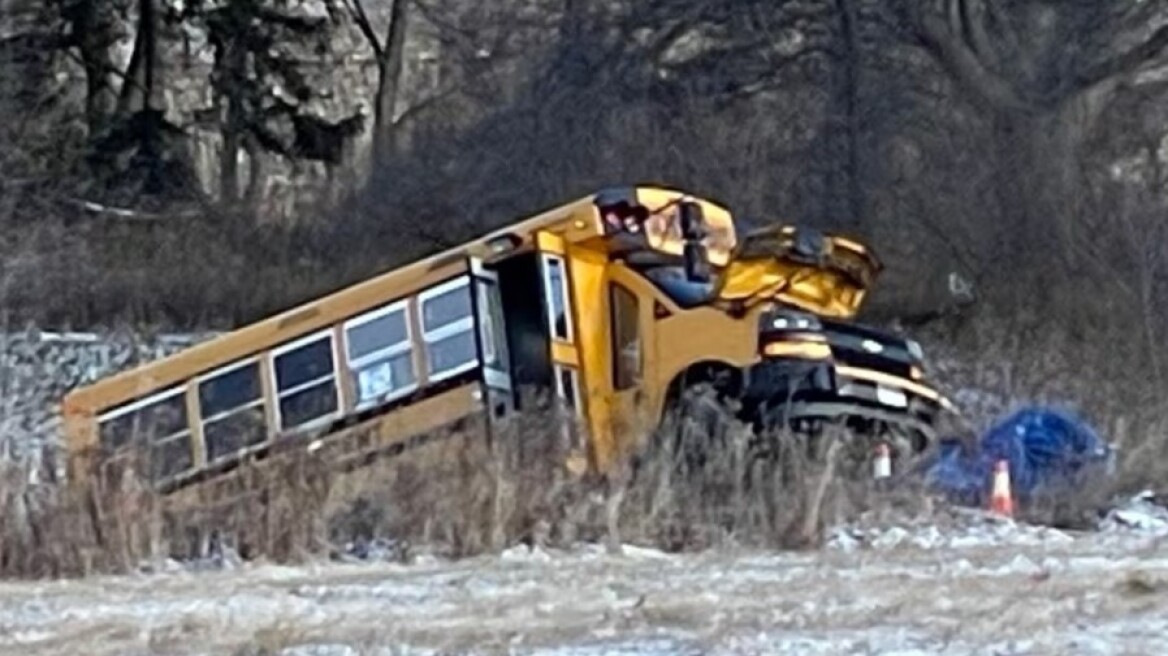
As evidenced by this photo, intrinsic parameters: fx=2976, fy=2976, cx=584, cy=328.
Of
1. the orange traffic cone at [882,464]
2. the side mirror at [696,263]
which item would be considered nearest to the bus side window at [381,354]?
the side mirror at [696,263]

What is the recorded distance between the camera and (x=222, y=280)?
120 ft

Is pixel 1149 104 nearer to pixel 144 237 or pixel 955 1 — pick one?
pixel 955 1

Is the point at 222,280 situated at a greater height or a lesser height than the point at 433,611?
greater

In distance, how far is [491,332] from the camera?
20250mm

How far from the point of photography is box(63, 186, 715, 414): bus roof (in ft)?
67.3

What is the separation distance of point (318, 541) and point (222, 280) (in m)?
22.5

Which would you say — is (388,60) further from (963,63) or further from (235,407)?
(235,407)

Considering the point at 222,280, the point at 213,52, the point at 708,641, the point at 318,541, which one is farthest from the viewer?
the point at 213,52

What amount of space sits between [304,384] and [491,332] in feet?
4.35

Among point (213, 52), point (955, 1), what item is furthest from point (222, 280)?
Result: point (955, 1)

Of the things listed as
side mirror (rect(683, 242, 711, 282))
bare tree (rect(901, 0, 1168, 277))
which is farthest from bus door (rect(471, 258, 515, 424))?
bare tree (rect(901, 0, 1168, 277))

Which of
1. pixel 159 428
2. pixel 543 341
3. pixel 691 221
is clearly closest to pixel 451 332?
pixel 543 341

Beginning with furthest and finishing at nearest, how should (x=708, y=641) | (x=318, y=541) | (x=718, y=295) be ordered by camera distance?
(x=718, y=295), (x=318, y=541), (x=708, y=641)

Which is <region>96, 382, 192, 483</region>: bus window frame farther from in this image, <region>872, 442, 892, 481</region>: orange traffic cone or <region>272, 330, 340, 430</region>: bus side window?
<region>872, 442, 892, 481</region>: orange traffic cone
